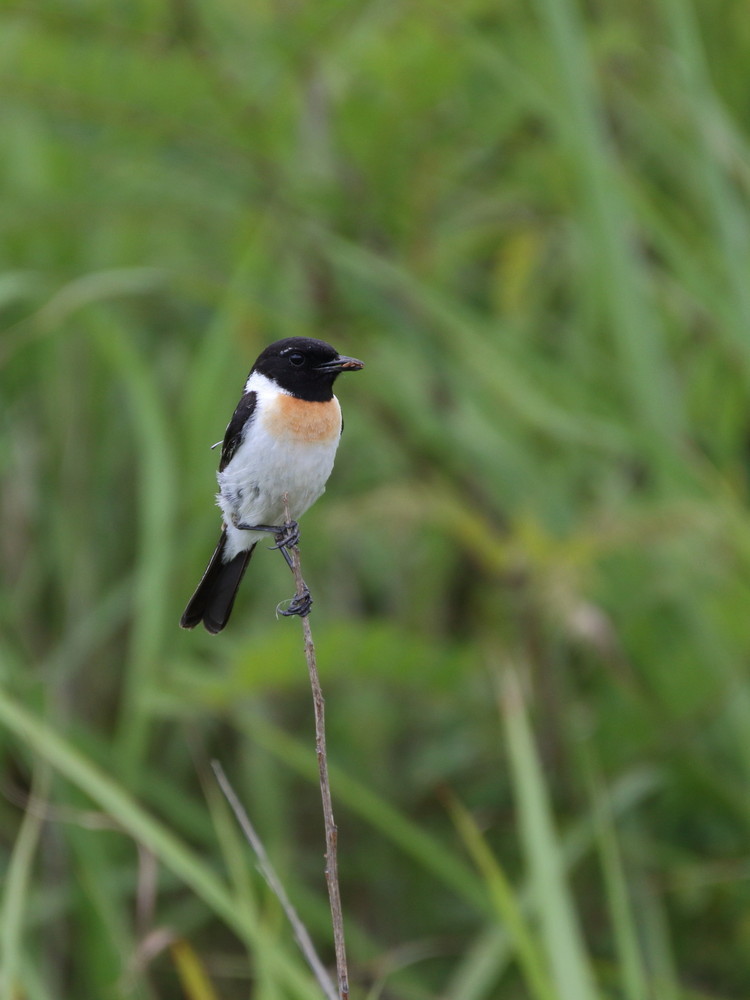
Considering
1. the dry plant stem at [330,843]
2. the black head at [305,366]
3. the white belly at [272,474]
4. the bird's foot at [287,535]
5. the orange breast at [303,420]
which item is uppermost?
the black head at [305,366]

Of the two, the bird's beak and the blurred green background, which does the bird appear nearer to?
the bird's beak

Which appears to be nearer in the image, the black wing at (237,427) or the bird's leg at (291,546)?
the bird's leg at (291,546)

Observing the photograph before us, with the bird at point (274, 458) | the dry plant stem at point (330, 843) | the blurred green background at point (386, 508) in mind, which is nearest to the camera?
the dry plant stem at point (330, 843)

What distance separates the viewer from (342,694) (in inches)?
149

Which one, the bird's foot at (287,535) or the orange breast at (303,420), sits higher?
the orange breast at (303,420)

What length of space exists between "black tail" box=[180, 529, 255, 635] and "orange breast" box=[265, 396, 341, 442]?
269 millimetres

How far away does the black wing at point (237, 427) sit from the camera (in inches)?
94.3

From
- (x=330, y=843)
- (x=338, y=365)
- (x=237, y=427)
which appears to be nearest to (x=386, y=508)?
(x=237, y=427)

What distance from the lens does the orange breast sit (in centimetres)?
228

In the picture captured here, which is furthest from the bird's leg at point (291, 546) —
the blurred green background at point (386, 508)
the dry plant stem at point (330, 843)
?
the blurred green background at point (386, 508)

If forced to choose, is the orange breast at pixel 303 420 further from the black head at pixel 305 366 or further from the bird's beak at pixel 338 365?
the bird's beak at pixel 338 365

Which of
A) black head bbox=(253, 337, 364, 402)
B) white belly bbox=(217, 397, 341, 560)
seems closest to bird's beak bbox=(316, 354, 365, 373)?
black head bbox=(253, 337, 364, 402)

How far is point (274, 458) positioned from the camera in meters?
2.26

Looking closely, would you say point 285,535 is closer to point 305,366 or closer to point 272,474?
point 272,474
